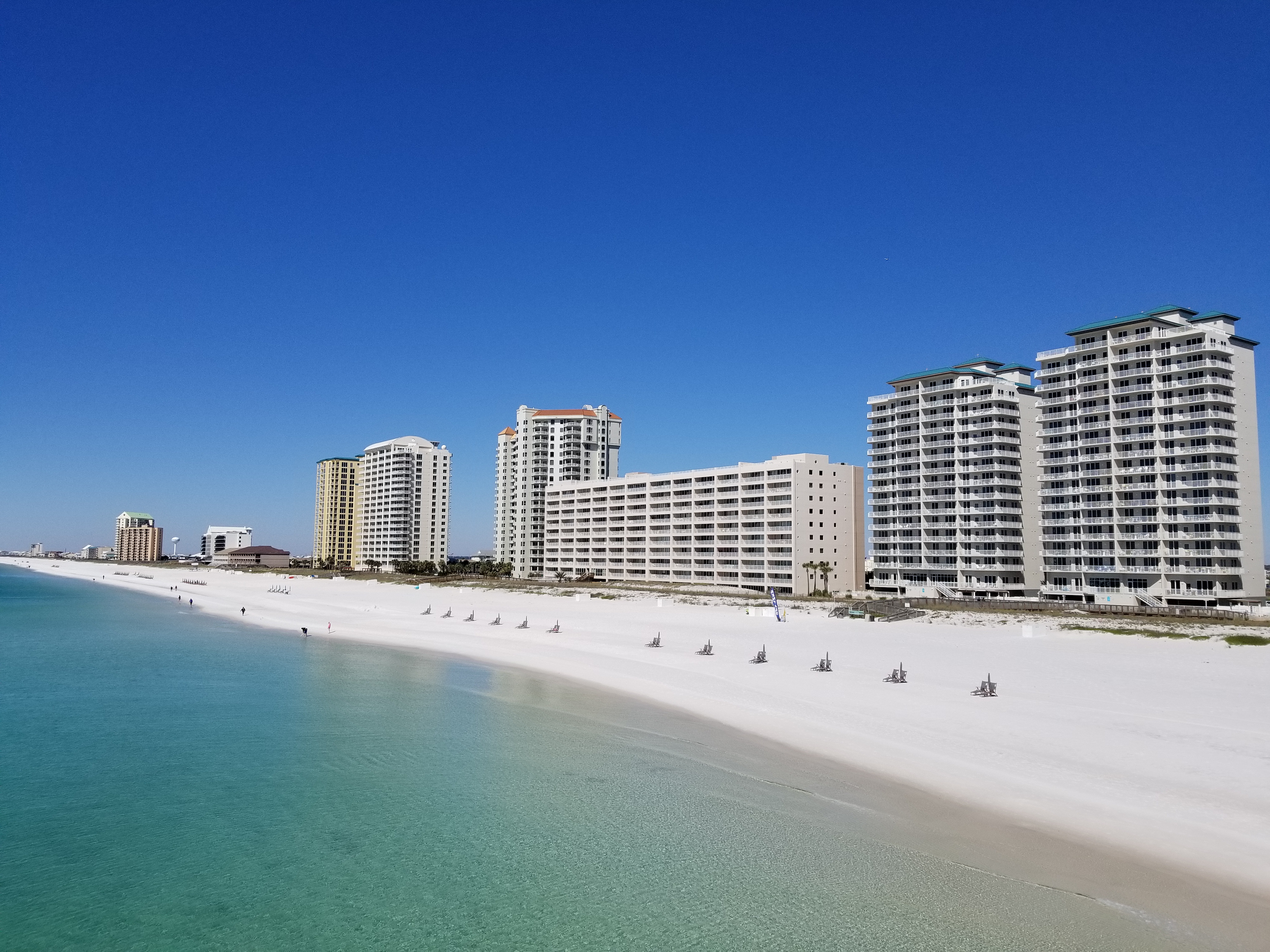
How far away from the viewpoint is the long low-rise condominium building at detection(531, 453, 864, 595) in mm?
121125

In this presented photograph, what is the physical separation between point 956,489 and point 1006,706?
82756 mm

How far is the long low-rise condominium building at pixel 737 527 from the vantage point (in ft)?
397

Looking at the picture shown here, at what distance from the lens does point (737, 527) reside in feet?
422

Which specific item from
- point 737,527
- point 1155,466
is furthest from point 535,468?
point 1155,466

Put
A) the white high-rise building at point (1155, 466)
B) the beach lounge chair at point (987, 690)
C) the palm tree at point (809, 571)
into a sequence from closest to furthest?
the beach lounge chair at point (987, 690), the white high-rise building at point (1155, 466), the palm tree at point (809, 571)

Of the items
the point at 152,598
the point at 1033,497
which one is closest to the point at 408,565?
the point at 152,598

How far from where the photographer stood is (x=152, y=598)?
133 m

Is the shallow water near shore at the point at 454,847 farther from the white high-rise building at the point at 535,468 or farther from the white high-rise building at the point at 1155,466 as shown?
the white high-rise building at the point at 535,468

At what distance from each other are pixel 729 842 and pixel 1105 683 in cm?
2551

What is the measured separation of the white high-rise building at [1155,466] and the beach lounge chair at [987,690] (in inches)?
2421

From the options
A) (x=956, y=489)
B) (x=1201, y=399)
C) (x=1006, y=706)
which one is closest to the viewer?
(x=1006, y=706)

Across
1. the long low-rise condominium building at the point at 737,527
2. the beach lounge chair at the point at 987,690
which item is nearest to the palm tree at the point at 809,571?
the long low-rise condominium building at the point at 737,527

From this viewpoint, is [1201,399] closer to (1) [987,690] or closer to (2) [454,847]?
(1) [987,690]

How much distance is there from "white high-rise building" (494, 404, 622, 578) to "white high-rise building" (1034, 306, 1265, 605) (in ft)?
341
